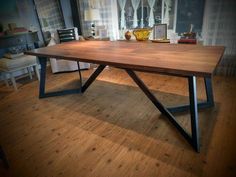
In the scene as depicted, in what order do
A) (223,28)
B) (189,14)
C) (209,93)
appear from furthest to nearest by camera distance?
(189,14) → (223,28) → (209,93)

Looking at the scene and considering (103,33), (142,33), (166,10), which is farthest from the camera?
(103,33)

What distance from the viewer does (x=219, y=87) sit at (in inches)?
106

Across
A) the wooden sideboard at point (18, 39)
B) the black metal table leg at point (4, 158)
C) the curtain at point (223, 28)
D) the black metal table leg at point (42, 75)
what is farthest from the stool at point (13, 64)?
the curtain at point (223, 28)

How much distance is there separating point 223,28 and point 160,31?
3.32 feet

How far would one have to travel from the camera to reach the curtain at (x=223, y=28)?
273 centimetres

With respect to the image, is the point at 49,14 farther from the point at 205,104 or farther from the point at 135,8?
the point at 205,104

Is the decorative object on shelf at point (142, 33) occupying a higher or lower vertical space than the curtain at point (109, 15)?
lower

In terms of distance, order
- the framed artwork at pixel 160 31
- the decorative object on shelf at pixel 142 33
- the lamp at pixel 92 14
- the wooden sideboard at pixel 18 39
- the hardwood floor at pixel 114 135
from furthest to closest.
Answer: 1. the lamp at pixel 92 14
2. the wooden sideboard at pixel 18 39
3. the framed artwork at pixel 160 31
4. the decorative object on shelf at pixel 142 33
5. the hardwood floor at pixel 114 135

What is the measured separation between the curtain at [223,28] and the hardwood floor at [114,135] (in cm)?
31

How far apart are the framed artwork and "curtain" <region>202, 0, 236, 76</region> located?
2.14 feet

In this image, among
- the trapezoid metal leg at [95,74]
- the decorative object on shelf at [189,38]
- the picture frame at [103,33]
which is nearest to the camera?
the trapezoid metal leg at [95,74]

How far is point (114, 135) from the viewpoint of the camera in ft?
6.12

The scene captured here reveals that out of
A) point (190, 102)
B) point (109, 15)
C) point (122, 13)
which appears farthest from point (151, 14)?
point (190, 102)

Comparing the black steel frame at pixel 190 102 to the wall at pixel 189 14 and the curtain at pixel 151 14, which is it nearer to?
the wall at pixel 189 14
